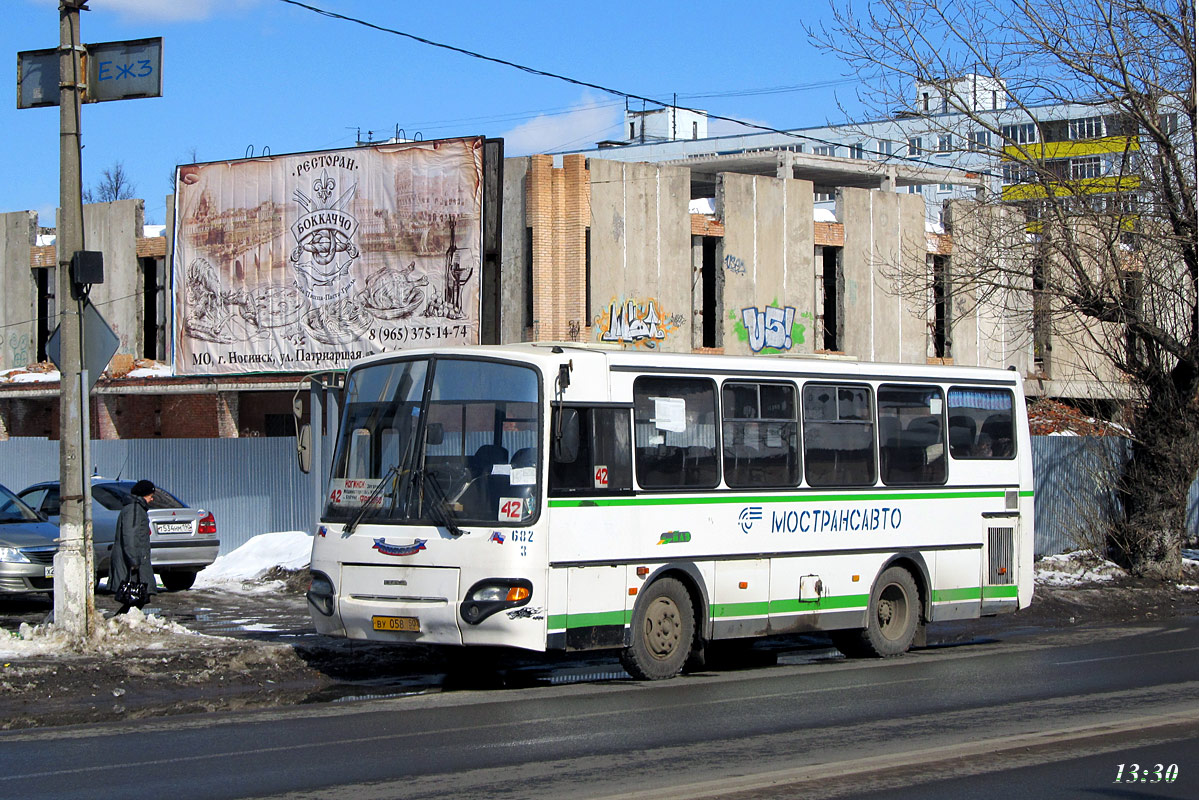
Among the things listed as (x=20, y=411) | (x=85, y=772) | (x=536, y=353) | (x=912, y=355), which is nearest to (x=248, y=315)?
(x=20, y=411)

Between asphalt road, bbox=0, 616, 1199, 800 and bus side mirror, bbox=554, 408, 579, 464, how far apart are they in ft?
6.51

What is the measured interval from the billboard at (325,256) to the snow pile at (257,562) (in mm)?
6478

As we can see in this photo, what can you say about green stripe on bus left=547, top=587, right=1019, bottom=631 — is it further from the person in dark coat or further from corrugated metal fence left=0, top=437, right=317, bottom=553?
corrugated metal fence left=0, top=437, right=317, bottom=553

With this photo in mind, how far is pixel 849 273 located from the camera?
113 feet

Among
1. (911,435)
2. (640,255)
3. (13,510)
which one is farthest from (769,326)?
(13,510)

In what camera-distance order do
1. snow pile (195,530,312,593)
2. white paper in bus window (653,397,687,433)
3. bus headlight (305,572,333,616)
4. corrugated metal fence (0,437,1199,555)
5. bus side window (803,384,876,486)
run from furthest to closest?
1. corrugated metal fence (0,437,1199,555)
2. snow pile (195,530,312,593)
3. bus side window (803,384,876,486)
4. white paper in bus window (653,397,687,433)
5. bus headlight (305,572,333,616)

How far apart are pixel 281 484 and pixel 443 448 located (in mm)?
14590

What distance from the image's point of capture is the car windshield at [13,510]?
1745cm

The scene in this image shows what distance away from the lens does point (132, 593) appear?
14.6 metres

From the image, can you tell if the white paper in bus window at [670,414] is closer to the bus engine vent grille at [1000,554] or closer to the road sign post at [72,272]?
the bus engine vent grille at [1000,554]

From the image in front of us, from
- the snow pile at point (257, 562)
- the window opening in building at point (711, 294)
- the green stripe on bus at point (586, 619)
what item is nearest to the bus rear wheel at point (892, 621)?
the green stripe on bus at point (586, 619)

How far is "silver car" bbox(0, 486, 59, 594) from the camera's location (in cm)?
1605

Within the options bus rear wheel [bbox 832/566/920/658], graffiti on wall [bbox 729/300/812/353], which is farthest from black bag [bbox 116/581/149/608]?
graffiti on wall [bbox 729/300/812/353]

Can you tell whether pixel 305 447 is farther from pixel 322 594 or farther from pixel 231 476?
pixel 231 476
